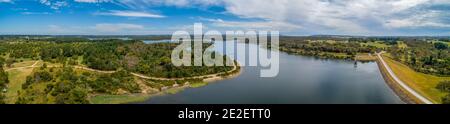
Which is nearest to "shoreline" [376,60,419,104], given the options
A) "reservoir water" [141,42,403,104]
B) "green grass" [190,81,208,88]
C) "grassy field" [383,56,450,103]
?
"reservoir water" [141,42,403,104]

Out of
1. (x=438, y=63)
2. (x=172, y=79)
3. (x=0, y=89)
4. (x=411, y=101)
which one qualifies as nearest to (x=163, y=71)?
(x=172, y=79)

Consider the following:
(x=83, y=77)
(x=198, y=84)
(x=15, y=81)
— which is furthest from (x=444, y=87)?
(x=15, y=81)

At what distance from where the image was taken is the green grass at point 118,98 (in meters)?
14.6

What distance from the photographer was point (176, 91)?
16.9 metres

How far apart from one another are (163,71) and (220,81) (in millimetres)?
3788

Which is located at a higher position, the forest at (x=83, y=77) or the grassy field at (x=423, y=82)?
the forest at (x=83, y=77)

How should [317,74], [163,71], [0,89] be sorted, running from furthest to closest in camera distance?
[317,74] < [163,71] < [0,89]

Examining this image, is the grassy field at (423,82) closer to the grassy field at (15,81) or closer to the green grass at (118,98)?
the green grass at (118,98)

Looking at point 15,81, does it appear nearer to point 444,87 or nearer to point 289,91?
point 289,91

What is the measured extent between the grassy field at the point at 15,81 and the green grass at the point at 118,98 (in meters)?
3.09

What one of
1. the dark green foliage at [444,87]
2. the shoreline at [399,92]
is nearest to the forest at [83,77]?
the shoreline at [399,92]

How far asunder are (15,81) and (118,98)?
5.25 meters
